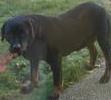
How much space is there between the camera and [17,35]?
225 inches

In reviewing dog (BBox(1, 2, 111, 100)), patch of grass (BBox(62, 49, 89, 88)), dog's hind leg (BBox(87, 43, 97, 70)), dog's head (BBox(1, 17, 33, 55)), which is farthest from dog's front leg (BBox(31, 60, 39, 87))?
dog's hind leg (BBox(87, 43, 97, 70))

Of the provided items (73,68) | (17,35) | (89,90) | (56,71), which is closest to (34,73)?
(56,71)

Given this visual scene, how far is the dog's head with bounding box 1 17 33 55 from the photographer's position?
5.70 m

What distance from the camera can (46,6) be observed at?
34.3ft

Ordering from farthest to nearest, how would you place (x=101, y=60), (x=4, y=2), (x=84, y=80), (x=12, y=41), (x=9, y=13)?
(x=4, y=2) < (x=9, y=13) < (x=101, y=60) < (x=84, y=80) < (x=12, y=41)

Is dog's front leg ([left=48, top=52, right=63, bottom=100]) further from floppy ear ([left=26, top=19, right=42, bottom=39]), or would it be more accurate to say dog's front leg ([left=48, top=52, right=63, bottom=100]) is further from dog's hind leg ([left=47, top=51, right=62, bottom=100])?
floppy ear ([left=26, top=19, right=42, bottom=39])

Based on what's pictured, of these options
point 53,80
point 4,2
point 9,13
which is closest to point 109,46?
point 53,80

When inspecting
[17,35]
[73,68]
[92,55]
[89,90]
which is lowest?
[89,90]

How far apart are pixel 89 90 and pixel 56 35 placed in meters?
0.81

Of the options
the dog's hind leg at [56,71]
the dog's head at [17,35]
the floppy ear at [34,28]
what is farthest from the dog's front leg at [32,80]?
the dog's head at [17,35]

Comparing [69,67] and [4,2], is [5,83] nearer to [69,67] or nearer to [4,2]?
[69,67]

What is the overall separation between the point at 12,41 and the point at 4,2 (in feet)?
17.4

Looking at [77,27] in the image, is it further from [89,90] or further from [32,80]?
[32,80]

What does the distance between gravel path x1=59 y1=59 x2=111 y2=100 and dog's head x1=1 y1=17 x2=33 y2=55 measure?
1.03 metres
